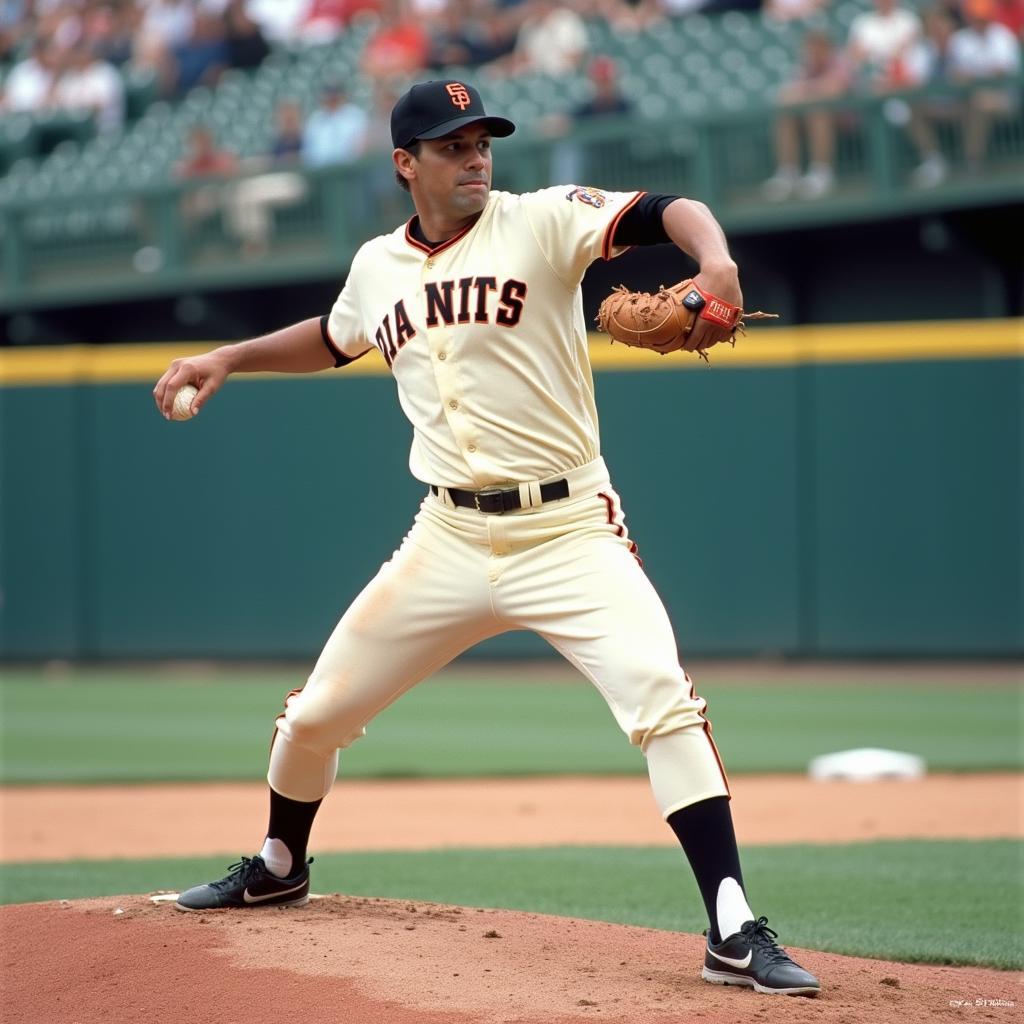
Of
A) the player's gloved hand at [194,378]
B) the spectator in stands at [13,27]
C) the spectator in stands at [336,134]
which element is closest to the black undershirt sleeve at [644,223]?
the player's gloved hand at [194,378]

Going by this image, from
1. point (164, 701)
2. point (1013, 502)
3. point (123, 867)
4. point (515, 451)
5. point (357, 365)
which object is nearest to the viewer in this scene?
point (515, 451)

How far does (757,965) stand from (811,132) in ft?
29.6

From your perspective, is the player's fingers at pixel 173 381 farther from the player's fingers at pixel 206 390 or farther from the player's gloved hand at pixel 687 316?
the player's gloved hand at pixel 687 316

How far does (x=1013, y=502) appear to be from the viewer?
11375 millimetres

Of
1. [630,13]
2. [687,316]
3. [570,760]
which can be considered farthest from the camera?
[630,13]

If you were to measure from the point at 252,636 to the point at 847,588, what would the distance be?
14.3 feet

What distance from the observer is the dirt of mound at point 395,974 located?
325cm

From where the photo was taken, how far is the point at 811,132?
11.5 meters

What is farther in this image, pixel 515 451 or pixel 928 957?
pixel 928 957

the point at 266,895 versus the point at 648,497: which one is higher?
the point at 648,497

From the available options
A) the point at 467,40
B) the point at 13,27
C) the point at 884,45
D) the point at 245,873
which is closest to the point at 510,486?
the point at 245,873

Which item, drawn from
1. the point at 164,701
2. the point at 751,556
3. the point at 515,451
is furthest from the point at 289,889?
the point at 751,556

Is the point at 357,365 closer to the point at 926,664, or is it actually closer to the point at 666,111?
the point at 666,111

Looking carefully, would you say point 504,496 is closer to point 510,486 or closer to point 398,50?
point 510,486
